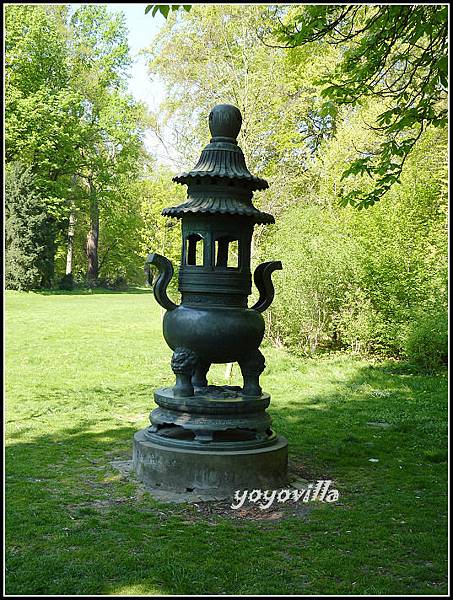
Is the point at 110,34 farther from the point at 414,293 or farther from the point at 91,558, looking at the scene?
the point at 91,558

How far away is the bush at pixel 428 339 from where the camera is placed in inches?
552

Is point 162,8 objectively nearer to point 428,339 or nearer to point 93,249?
point 428,339

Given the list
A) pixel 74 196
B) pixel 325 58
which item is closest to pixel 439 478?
pixel 325 58

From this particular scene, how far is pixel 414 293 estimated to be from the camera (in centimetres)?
1544

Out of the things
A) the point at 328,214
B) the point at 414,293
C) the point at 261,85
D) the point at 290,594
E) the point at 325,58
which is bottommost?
the point at 290,594

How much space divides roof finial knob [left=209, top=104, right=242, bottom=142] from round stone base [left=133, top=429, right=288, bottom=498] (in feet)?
11.4

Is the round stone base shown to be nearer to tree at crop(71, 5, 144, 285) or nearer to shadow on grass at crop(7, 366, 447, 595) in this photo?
shadow on grass at crop(7, 366, 447, 595)

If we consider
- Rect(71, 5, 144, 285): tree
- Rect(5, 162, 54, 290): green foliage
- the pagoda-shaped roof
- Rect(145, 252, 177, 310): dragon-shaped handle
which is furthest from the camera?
Rect(71, 5, 144, 285): tree

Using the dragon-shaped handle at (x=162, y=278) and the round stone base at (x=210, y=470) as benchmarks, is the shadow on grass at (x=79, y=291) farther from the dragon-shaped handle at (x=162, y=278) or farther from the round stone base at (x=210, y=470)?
the round stone base at (x=210, y=470)

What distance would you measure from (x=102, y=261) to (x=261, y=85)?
32.2 metres

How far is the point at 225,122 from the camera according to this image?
7.55 meters

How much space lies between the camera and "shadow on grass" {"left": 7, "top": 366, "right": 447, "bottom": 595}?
4.73 m

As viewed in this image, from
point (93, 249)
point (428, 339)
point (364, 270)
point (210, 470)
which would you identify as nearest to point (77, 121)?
point (93, 249)

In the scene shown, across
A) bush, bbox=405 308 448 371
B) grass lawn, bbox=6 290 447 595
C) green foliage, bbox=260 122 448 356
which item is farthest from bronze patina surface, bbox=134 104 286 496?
green foliage, bbox=260 122 448 356
